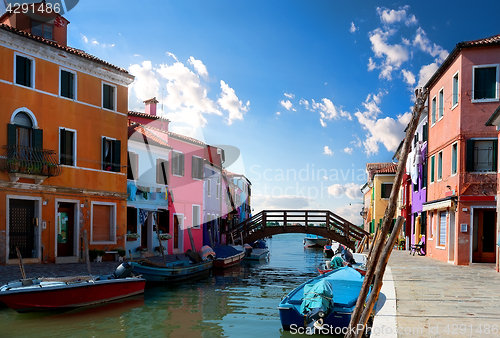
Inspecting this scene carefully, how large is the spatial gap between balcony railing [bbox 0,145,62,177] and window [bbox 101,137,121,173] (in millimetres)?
2847

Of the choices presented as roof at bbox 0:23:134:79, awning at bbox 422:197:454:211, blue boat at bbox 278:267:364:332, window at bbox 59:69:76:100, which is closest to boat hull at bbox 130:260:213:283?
blue boat at bbox 278:267:364:332

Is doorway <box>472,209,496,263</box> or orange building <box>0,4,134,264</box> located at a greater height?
orange building <box>0,4,134,264</box>

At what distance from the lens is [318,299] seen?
8.90 meters

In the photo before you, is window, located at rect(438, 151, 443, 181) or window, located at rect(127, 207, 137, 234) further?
window, located at rect(127, 207, 137, 234)

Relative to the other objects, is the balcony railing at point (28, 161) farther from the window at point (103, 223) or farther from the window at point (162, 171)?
the window at point (162, 171)

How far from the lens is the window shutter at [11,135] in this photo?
51.1ft

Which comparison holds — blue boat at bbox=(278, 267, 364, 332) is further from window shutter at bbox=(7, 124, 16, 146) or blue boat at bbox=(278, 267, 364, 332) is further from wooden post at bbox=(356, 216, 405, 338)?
window shutter at bbox=(7, 124, 16, 146)

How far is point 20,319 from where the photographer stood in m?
10.9

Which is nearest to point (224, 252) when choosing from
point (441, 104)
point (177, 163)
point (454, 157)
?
point (177, 163)

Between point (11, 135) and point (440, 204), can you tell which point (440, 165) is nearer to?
point (440, 204)

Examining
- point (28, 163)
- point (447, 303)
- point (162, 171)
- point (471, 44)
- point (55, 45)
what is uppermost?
point (55, 45)

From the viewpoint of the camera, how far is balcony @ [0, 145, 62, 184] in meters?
15.3

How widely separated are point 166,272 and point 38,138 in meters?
6.79

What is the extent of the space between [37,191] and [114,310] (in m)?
6.63
